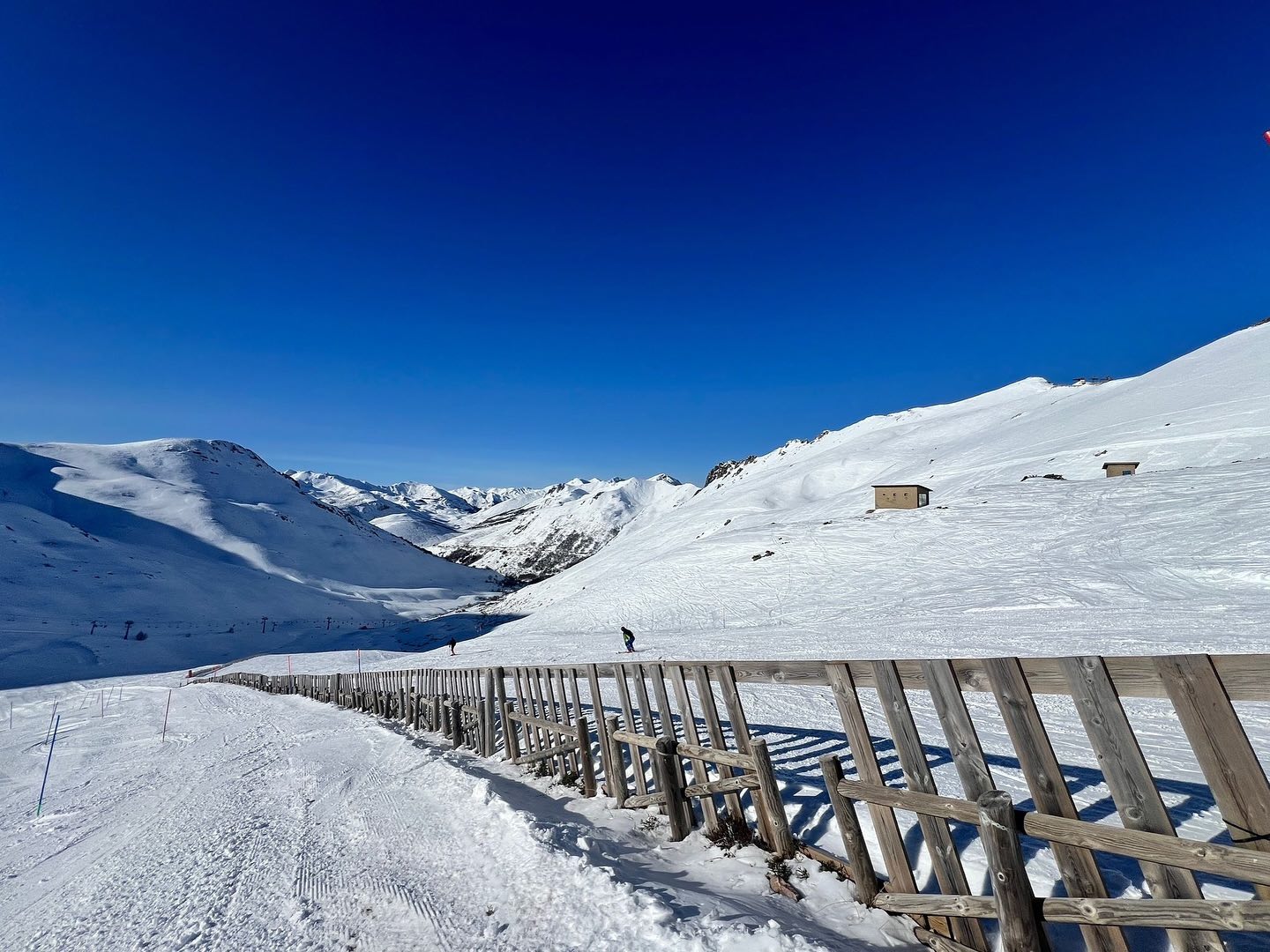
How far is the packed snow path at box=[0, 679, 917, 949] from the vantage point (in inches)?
144

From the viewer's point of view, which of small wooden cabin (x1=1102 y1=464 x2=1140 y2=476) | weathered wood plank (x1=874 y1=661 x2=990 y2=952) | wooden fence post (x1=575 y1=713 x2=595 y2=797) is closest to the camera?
weathered wood plank (x1=874 y1=661 x2=990 y2=952)

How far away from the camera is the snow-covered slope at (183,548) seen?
209ft

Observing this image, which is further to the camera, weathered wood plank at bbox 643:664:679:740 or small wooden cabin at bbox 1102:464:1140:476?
small wooden cabin at bbox 1102:464:1140:476

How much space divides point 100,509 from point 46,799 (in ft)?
422

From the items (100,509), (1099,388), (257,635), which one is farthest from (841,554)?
(100,509)

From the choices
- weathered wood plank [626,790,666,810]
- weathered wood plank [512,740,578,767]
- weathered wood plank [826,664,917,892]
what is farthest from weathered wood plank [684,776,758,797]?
weathered wood plank [512,740,578,767]

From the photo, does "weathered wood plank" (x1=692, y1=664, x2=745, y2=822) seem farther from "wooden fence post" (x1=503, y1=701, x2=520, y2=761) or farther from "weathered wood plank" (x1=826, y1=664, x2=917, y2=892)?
"wooden fence post" (x1=503, y1=701, x2=520, y2=761)

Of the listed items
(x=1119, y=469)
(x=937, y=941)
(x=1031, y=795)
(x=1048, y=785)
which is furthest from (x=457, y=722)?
(x=1119, y=469)

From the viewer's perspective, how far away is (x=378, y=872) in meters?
5.16

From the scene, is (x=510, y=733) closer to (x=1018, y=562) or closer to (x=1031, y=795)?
(x=1031, y=795)

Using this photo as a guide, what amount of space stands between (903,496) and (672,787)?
149 feet

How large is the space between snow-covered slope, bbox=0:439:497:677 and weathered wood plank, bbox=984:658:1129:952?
64.4m

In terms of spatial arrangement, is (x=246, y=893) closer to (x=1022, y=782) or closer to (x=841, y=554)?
(x=1022, y=782)

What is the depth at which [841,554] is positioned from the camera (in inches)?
1366
